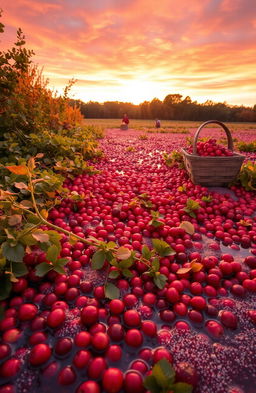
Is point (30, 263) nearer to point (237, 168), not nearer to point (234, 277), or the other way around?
point (234, 277)

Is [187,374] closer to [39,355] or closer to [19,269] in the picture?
[39,355]

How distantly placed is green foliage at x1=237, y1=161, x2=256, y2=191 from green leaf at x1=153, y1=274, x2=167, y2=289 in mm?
3233

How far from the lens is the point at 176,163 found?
22.2 ft

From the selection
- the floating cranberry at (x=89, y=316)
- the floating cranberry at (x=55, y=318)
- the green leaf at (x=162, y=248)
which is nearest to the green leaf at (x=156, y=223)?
the green leaf at (x=162, y=248)

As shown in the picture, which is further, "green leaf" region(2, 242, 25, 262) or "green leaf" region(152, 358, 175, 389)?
"green leaf" region(2, 242, 25, 262)

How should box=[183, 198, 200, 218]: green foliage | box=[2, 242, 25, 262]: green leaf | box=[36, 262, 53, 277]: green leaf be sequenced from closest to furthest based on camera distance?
box=[2, 242, 25, 262]: green leaf → box=[36, 262, 53, 277]: green leaf → box=[183, 198, 200, 218]: green foliage

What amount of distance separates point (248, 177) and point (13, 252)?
4326 mm

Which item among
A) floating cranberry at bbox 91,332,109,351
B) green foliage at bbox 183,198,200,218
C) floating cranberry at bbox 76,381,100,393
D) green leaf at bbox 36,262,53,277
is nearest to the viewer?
floating cranberry at bbox 76,381,100,393

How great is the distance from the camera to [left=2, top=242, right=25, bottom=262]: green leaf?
64.4 inches

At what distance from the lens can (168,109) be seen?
62.6m

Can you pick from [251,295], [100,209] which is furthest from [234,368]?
[100,209]

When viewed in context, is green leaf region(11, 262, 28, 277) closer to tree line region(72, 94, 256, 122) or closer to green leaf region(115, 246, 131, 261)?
green leaf region(115, 246, 131, 261)

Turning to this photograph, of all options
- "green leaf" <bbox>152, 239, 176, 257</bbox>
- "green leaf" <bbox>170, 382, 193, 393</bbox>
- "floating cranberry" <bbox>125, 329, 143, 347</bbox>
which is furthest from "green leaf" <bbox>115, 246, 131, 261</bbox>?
"green leaf" <bbox>170, 382, 193, 393</bbox>

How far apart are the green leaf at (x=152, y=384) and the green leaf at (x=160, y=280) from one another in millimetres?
800
